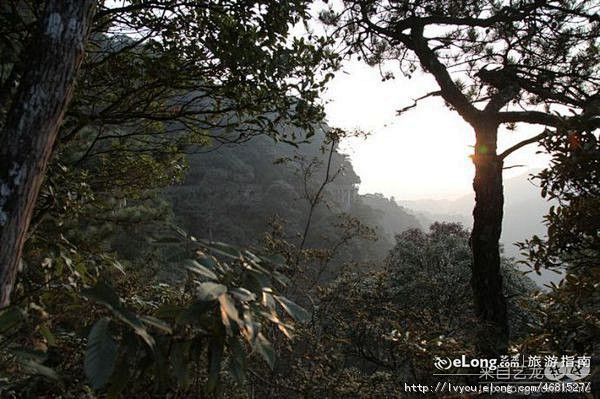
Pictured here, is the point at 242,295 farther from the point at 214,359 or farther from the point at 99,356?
the point at 99,356

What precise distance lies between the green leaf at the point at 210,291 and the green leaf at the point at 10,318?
1.40 feet

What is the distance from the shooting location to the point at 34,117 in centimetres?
122

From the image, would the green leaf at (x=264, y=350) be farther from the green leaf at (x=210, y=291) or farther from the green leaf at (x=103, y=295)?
the green leaf at (x=103, y=295)

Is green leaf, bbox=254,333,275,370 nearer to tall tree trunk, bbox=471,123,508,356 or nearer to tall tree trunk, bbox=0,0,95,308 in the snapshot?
tall tree trunk, bbox=0,0,95,308

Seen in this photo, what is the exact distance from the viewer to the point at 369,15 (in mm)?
4887

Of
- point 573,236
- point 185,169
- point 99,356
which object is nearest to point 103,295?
point 99,356

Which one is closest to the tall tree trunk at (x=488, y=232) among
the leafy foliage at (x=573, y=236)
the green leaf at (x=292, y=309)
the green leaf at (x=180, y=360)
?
the leafy foliage at (x=573, y=236)

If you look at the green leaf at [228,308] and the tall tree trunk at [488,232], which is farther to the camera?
the tall tree trunk at [488,232]

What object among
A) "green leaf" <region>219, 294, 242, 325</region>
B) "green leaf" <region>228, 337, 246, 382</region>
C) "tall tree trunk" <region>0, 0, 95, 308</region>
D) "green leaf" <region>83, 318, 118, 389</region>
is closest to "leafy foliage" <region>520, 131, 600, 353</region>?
"green leaf" <region>228, 337, 246, 382</region>

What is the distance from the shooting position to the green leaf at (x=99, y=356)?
2.52 feet

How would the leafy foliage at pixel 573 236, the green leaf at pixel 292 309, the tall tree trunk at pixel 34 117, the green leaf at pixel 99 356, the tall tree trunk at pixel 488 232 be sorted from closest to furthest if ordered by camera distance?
the green leaf at pixel 99 356, the green leaf at pixel 292 309, the tall tree trunk at pixel 34 117, the leafy foliage at pixel 573 236, the tall tree trunk at pixel 488 232

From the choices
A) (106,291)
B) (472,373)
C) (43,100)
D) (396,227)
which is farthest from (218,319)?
(396,227)

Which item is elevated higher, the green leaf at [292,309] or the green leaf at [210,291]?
the green leaf at [210,291]

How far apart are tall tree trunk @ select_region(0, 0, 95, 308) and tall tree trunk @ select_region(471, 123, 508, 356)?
11.7 feet
